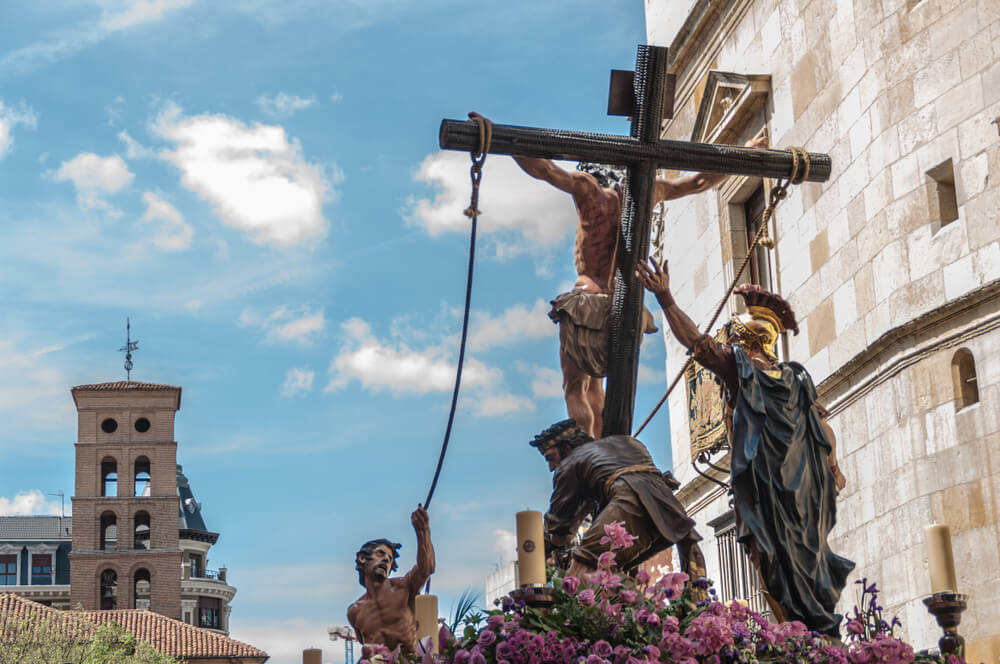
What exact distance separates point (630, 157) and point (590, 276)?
36.2 inches

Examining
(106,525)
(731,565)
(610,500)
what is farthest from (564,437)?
(106,525)

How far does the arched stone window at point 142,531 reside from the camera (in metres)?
84.6

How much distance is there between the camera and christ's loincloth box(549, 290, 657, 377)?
8945 mm

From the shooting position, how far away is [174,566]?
82.3 m

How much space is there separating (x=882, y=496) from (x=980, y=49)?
4383 mm

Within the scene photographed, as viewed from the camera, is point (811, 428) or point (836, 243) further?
point (836, 243)

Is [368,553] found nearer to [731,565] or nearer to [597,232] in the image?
[597,232]

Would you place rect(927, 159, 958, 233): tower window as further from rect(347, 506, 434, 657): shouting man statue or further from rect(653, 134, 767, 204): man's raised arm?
rect(347, 506, 434, 657): shouting man statue

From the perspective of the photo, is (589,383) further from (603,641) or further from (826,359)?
(826,359)

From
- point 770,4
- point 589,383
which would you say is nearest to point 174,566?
point 770,4

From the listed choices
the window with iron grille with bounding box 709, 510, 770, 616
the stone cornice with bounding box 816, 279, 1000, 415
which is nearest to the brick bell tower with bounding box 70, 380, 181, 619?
the window with iron grille with bounding box 709, 510, 770, 616

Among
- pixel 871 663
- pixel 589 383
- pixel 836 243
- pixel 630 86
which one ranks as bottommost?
pixel 871 663

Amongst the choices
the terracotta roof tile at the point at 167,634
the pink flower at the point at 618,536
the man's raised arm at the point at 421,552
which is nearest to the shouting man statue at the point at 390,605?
the man's raised arm at the point at 421,552

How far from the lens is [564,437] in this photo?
27.5ft
